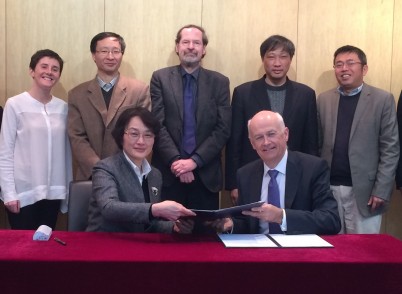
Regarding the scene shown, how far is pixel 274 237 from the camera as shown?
2180 millimetres

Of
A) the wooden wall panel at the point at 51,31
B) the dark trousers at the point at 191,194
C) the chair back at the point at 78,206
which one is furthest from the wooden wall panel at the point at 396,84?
the chair back at the point at 78,206

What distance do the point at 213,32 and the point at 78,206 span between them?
7.92 ft

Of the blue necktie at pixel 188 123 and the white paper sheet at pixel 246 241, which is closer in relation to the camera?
the white paper sheet at pixel 246 241

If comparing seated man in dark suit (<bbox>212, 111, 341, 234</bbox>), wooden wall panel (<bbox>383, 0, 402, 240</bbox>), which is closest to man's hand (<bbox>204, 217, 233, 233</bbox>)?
seated man in dark suit (<bbox>212, 111, 341, 234</bbox>)

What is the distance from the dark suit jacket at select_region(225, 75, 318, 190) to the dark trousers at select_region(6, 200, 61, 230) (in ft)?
4.30

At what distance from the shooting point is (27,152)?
3.57 meters

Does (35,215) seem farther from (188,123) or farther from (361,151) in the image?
(361,151)

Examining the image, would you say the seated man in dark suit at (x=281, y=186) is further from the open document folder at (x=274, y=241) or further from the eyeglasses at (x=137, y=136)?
the eyeglasses at (x=137, y=136)

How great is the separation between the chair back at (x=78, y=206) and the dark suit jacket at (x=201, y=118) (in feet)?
3.62

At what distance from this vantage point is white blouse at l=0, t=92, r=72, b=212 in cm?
354

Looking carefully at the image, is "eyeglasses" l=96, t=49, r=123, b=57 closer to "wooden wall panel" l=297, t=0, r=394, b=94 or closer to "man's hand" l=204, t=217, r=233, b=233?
"wooden wall panel" l=297, t=0, r=394, b=94

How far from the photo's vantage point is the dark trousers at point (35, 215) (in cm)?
357
